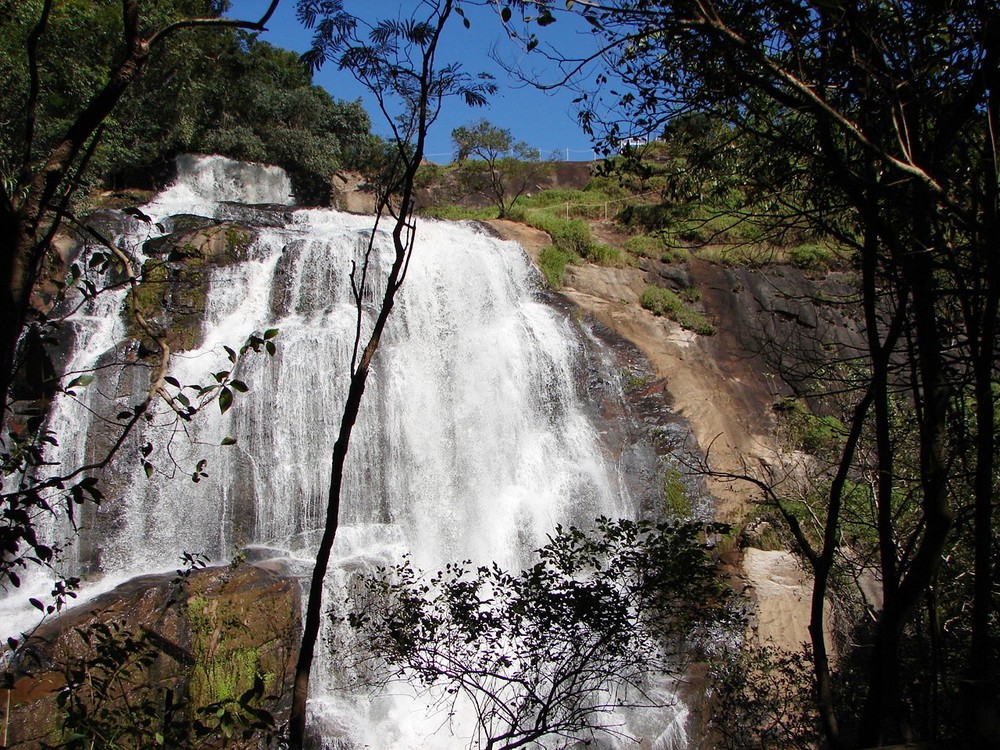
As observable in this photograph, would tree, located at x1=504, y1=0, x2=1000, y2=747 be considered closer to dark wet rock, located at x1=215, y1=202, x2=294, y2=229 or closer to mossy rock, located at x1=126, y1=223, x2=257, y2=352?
mossy rock, located at x1=126, y1=223, x2=257, y2=352

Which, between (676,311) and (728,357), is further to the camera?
(676,311)

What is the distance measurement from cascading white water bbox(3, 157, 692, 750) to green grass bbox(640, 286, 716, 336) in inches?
106

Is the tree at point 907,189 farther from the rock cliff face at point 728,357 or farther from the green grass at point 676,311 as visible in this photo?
the green grass at point 676,311

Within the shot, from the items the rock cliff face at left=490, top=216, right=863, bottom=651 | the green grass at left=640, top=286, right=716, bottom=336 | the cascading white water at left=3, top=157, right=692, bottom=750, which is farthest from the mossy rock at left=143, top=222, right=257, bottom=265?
the green grass at left=640, top=286, right=716, bottom=336

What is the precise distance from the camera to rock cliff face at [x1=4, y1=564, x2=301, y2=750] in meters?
7.83

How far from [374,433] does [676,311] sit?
25.8 feet

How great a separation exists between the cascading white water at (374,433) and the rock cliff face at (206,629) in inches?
32.9

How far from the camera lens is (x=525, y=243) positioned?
18047 millimetres

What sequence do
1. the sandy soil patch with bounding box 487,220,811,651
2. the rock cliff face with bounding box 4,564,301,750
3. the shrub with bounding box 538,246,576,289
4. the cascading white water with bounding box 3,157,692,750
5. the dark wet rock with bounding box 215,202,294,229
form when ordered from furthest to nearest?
the shrub with bounding box 538,246,576,289 → the dark wet rock with bounding box 215,202,294,229 → the cascading white water with bounding box 3,157,692,750 → the sandy soil patch with bounding box 487,220,811,651 → the rock cliff face with bounding box 4,564,301,750

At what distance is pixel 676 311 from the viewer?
16.8 metres

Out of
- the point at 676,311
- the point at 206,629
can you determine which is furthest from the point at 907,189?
the point at 676,311

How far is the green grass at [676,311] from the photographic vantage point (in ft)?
54.4

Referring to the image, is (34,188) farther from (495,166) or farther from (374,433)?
(495,166)

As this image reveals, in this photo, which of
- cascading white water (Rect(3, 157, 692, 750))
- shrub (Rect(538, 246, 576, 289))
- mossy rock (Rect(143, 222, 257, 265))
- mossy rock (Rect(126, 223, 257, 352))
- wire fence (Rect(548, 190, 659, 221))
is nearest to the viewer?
cascading white water (Rect(3, 157, 692, 750))
